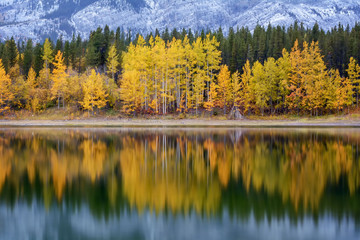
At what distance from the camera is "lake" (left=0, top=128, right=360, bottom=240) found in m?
11.3

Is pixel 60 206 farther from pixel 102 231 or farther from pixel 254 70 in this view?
pixel 254 70

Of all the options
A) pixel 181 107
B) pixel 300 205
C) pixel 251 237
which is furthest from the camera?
pixel 181 107

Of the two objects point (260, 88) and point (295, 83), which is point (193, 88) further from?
point (295, 83)

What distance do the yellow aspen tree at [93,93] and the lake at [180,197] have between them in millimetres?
45695

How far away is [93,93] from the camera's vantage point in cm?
7350

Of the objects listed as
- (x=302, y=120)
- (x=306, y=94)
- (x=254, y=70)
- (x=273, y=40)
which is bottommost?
(x=302, y=120)

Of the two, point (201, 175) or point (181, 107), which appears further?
point (181, 107)

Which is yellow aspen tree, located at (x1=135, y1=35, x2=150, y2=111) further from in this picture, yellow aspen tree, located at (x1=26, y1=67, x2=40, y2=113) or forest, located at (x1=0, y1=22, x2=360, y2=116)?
yellow aspen tree, located at (x1=26, y1=67, x2=40, y2=113)

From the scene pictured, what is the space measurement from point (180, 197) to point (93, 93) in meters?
61.8

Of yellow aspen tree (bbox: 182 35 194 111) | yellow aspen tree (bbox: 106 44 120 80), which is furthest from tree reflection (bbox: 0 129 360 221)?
yellow aspen tree (bbox: 106 44 120 80)

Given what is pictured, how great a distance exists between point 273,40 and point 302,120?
34981mm

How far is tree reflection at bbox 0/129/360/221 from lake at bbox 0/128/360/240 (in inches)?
1.8

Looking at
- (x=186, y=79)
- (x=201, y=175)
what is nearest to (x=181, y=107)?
(x=186, y=79)

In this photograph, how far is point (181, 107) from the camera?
2849 inches
